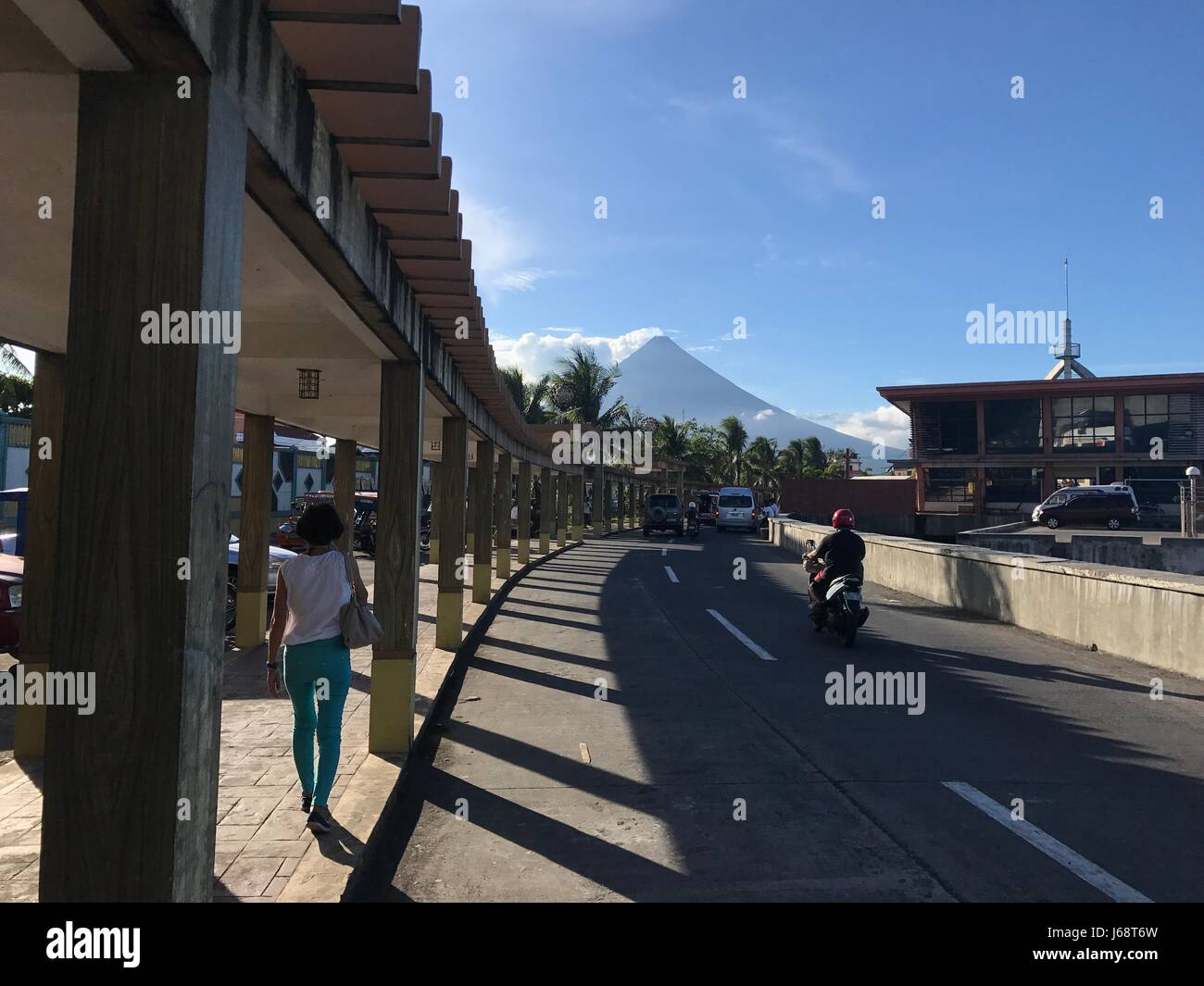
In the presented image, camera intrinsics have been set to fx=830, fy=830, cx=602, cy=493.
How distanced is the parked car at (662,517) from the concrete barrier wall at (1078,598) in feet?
73.2

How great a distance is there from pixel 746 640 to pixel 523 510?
12419mm

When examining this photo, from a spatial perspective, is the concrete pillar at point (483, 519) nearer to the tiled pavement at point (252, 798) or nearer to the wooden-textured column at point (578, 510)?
the tiled pavement at point (252, 798)

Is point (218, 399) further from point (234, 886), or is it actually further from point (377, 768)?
point (377, 768)

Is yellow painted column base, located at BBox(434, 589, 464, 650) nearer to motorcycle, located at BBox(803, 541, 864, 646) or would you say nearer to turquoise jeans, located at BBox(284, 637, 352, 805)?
motorcycle, located at BBox(803, 541, 864, 646)

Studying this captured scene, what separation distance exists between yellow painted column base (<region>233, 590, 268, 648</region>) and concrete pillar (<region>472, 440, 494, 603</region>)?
4.04 metres

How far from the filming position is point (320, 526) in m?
4.76

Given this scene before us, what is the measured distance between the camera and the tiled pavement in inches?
161

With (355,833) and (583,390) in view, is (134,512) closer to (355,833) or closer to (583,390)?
(355,833)

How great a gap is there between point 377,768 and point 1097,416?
49.0 m

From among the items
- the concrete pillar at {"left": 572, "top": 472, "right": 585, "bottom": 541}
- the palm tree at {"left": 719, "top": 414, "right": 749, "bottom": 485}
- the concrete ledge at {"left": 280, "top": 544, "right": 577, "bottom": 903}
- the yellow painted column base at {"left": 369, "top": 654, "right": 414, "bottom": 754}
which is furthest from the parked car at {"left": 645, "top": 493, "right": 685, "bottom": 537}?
the yellow painted column base at {"left": 369, "top": 654, "right": 414, "bottom": 754}

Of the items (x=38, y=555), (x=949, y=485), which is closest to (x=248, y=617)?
(x=38, y=555)
